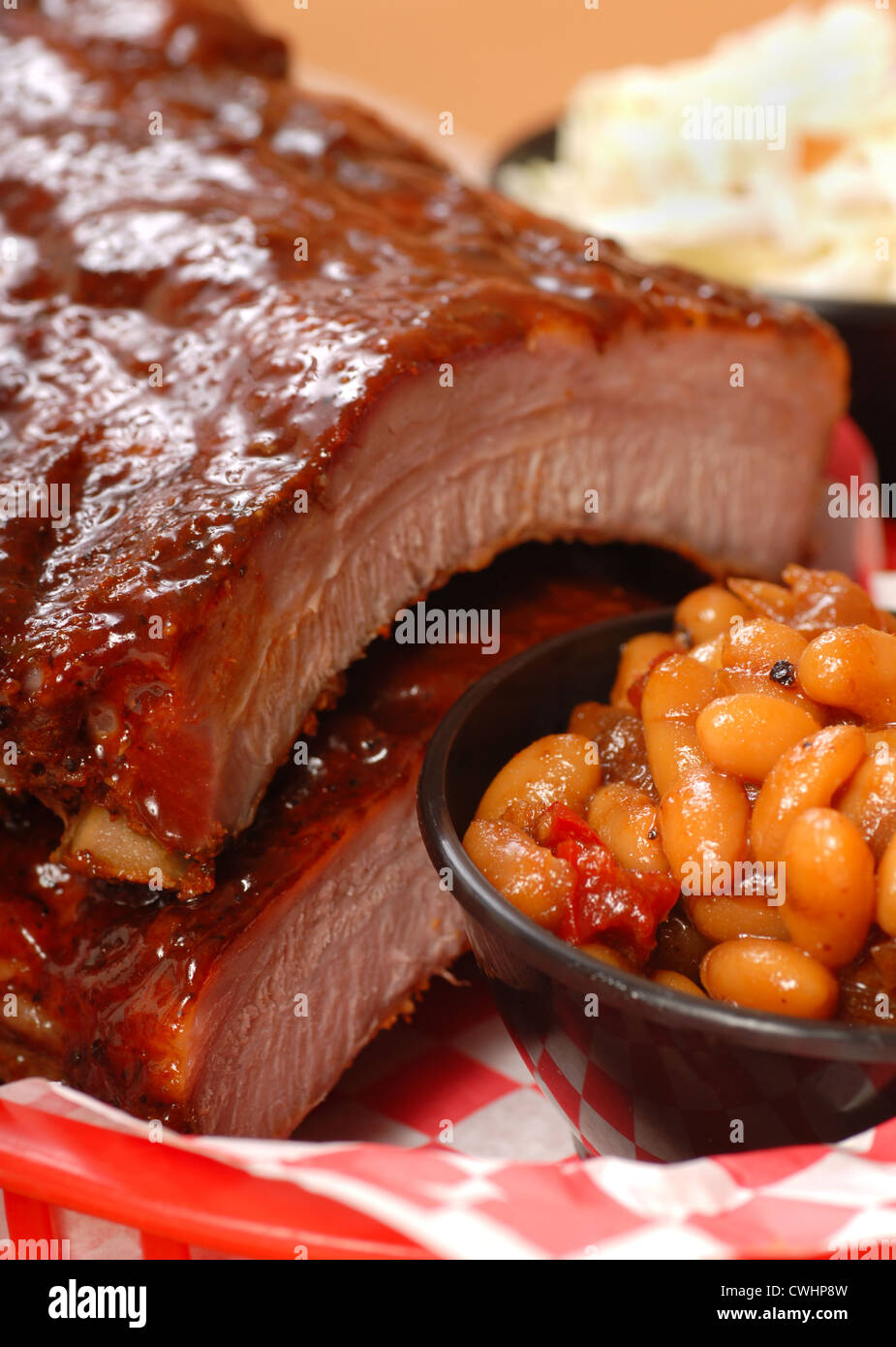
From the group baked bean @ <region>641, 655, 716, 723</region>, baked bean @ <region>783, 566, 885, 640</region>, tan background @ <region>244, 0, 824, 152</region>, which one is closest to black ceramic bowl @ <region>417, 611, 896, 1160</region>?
baked bean @ <region>641, 655, 716, 723</region>

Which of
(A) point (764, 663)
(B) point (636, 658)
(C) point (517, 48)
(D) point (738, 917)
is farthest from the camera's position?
(C) point (517, 48)

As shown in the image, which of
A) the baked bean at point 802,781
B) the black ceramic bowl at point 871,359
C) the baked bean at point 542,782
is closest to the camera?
the baked bean at point 802,781

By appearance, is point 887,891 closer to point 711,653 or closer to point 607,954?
point 607,954

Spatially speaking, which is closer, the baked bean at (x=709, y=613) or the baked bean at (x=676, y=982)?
the baked bean at (x=676, y=982)

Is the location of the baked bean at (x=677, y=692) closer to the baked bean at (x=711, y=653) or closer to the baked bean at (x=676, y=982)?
the baked bean at (x=711, y=653)

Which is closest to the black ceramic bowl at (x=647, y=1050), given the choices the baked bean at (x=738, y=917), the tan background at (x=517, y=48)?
the baked bean at (x=738, y=917)

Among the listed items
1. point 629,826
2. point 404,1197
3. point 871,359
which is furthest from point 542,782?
point 871,359
